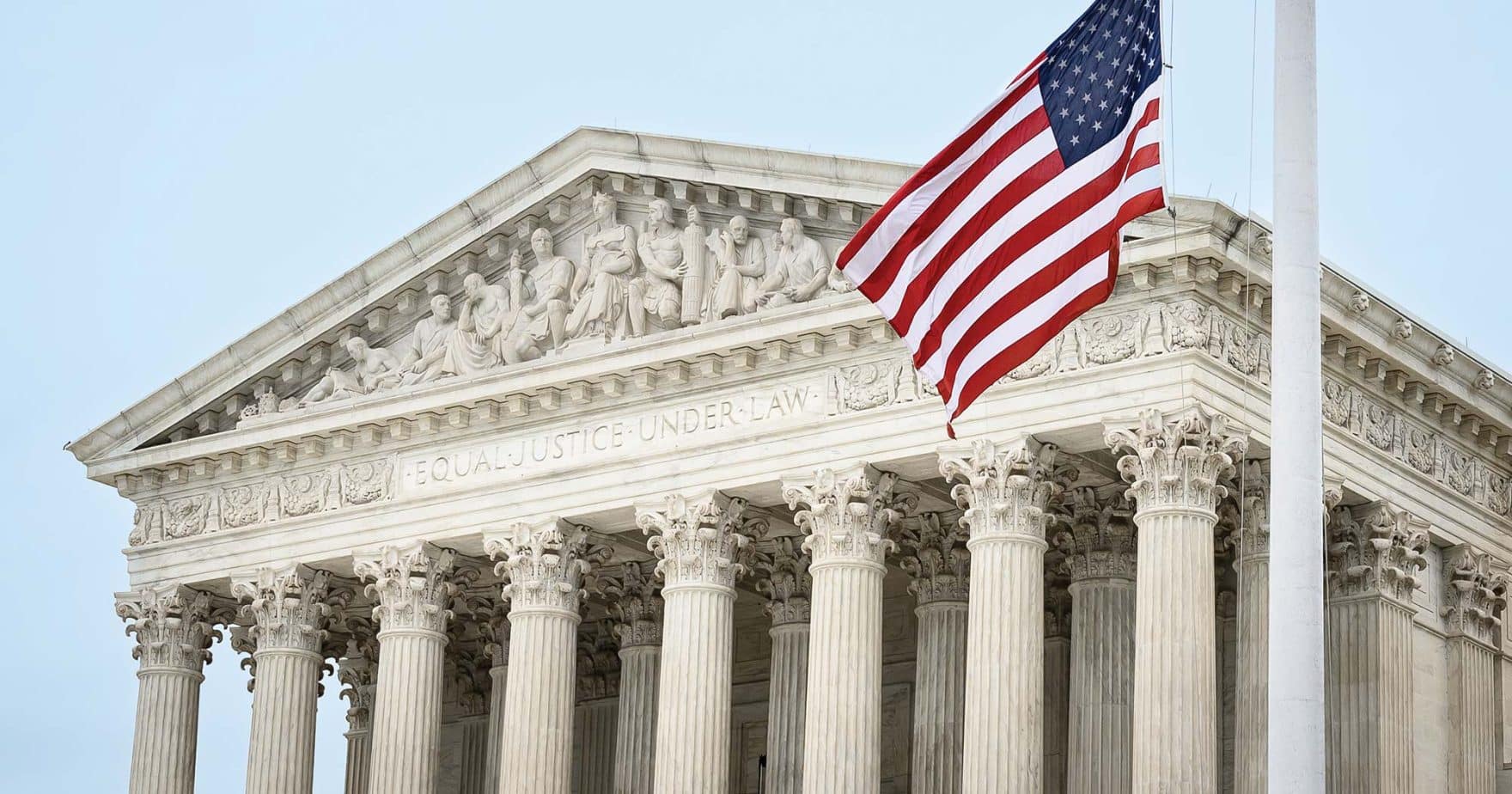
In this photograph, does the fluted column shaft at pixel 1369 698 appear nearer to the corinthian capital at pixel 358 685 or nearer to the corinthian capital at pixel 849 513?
the corinthian capital at pixel 849 513

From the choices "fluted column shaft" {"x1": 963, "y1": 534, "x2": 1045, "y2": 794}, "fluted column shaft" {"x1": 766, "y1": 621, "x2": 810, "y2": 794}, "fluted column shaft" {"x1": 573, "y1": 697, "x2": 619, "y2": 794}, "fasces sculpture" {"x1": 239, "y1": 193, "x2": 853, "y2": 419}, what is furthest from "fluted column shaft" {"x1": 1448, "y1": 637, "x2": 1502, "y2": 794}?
"fluted column shaft" {"x1": 573, "y1": 697, "x2": 619, "y2": 794}

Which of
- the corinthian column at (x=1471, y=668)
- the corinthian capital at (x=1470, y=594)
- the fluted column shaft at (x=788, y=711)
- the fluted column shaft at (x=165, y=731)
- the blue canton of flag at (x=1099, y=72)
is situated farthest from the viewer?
the fluted column shaft at (x=165, y=731)

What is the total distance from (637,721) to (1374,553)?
15.1 metres

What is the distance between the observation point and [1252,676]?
4034 centimetres

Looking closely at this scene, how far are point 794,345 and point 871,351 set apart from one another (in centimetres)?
139

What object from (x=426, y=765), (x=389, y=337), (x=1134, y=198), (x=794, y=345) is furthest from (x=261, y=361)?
(x=1134, y=198)

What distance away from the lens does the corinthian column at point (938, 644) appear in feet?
148

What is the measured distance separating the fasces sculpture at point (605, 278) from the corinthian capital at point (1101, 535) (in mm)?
8468

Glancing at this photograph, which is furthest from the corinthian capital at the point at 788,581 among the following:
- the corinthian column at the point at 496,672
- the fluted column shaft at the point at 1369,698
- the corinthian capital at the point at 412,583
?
the fluted column shaft at the point at 1369,698

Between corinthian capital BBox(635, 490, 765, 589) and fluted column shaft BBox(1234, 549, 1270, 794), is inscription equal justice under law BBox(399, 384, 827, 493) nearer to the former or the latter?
corinthian capital BBox(635, 490, 765, 589)

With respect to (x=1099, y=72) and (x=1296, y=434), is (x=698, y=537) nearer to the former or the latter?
(x=1099, y=72)

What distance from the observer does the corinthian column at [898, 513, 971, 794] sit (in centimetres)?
4512

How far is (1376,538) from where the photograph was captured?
139 ft

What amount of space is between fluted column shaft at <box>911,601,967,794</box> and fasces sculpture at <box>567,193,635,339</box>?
757 centimetres
